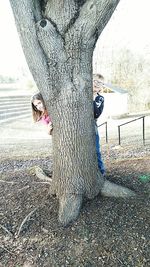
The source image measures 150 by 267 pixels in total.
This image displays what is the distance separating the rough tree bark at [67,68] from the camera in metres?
3.55

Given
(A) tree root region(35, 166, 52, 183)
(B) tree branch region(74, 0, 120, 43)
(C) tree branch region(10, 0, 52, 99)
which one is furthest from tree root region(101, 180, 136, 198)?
(B) tree branch region(74, 0, 120, 43)

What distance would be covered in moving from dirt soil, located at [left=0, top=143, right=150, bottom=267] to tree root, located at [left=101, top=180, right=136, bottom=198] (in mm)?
81

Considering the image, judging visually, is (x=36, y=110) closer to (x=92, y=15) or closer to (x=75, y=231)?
(x=92, y=15)

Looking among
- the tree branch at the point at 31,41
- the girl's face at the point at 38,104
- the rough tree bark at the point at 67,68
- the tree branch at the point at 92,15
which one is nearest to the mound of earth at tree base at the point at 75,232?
the rough tree bark at the point at 67,68

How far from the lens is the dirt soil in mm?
3385

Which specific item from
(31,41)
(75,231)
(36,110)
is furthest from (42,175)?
(31,41)

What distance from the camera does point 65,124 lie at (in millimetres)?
3756

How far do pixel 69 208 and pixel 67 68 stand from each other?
158cm

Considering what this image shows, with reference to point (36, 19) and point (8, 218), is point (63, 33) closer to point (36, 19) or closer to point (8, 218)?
point (36, 19)

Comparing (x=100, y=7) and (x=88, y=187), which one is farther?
(x=88, y=187)

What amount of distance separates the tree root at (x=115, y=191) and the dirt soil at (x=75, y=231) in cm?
8

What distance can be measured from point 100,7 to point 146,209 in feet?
7.70

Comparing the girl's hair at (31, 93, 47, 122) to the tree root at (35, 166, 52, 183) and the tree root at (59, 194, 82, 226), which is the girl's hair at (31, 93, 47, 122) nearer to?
the tree root at (35, 166, 52, 183)

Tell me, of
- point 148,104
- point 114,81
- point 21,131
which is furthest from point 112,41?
point 21,131
